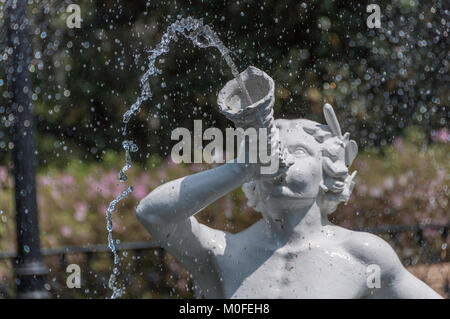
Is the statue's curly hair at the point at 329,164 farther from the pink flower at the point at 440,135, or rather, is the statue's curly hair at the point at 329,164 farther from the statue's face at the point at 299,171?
the pink flower at the point at 440,135

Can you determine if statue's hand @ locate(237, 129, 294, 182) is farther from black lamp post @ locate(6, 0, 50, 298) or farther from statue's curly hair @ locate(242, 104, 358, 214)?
black lamp post @ locate(6, 0, 50, 298)

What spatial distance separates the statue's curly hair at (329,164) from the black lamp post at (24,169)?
116 cm

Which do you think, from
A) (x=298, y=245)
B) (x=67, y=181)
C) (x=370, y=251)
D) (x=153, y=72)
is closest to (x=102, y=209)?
(x=67, y=181)

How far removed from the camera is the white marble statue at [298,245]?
8.18 feet

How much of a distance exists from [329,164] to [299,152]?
112 mm

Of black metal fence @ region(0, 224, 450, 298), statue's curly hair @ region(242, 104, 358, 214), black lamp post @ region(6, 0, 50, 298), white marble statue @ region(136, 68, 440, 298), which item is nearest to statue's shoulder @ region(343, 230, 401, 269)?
white marble statue @ region(136, 68, 440, 298)

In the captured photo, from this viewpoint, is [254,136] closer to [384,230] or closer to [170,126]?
[384,230]

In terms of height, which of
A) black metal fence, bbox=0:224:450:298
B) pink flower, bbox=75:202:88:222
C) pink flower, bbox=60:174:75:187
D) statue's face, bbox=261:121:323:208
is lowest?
black metal fence, bbox=0:224:450:298

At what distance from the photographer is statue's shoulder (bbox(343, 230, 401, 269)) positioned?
254 cm

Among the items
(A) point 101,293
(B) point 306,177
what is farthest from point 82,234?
(B) point 306,177

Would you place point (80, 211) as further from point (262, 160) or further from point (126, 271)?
point (262, 160)

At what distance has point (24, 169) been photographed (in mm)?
3311

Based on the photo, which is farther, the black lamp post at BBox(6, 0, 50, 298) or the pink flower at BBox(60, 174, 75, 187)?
the pink flower at BBox(60, 174, 75, 187)

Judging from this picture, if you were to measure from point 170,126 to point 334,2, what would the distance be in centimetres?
147
